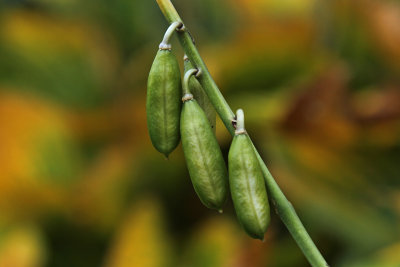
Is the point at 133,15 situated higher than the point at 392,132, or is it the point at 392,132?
the point at 133,15

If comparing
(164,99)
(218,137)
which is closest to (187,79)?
(164,99)

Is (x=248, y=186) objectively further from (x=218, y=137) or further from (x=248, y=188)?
(x=218, y=137)

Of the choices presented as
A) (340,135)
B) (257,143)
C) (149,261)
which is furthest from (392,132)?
(149,261)

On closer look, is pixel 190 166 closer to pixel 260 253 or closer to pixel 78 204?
pixel 260 253

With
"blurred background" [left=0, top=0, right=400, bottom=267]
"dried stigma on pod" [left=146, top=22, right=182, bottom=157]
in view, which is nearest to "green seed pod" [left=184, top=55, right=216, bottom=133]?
"dried stigma on pod" [left=146, top=22, right=182, bottom=157]

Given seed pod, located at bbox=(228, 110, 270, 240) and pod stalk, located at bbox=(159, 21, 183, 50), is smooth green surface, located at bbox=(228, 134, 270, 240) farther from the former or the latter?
pod stalk, located at bbox=(159, 21, 183, 50)
